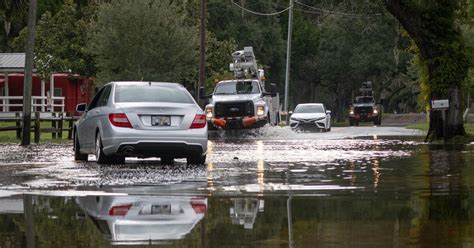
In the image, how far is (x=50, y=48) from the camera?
58.4 meters

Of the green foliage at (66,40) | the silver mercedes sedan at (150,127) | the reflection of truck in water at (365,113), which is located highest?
the green foliage at (66,40)

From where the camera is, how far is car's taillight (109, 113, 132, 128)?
1847cm

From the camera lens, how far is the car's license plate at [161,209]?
10539 millimetres

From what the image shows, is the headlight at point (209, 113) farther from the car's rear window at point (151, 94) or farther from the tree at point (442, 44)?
the car's rear window at point (151, 94)

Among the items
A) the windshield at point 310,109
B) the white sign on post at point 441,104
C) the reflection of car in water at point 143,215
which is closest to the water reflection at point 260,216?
the reflection of car in water at point 143,215

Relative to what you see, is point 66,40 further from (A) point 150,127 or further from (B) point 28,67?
(A) point 150,127

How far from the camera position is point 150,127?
18.5 metres

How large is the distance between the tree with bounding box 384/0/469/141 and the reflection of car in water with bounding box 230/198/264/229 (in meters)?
16.6

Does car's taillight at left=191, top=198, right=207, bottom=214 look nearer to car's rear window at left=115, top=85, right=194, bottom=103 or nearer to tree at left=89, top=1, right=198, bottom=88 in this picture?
car's rear window at left=115, top=85, right=194, bottom=103

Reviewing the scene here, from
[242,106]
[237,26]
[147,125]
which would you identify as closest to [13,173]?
[147,125]

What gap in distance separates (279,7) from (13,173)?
258 ft

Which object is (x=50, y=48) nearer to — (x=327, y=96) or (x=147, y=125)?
(x=147, y=125)

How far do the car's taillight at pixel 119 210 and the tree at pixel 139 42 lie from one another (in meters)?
43.8

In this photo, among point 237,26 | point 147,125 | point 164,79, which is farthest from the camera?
point 237,26
